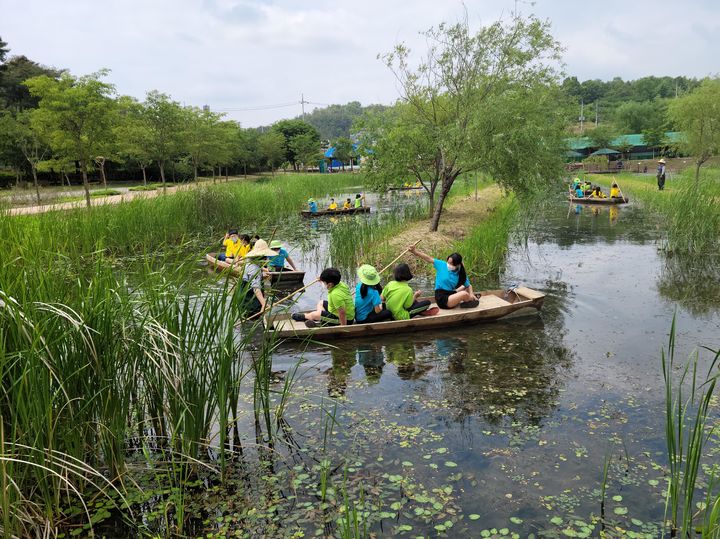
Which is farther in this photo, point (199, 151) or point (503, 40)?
point (199, 151)

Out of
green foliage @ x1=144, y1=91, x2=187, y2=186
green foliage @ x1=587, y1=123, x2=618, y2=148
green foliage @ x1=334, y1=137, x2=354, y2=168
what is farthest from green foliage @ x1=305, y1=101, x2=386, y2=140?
green foliage @ x1=144, y1=91, x2=187, y2=186

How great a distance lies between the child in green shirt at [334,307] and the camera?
666cm

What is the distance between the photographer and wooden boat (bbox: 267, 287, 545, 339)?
268 inches

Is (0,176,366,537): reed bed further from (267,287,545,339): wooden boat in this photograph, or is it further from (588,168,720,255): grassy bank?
(588,168,720,255): grassy bank

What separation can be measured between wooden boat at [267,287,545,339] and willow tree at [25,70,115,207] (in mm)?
12726

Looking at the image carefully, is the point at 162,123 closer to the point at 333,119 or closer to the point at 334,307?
the point at 334,307

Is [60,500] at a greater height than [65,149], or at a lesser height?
lesser

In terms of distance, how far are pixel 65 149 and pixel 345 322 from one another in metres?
15.4

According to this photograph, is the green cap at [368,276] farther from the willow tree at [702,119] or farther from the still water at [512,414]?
the willow tree at [702,119]

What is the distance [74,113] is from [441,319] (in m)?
15.2

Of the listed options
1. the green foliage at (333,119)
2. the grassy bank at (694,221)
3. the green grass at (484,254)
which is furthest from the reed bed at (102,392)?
the green foliage at (333,119)

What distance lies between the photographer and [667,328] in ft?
24.2

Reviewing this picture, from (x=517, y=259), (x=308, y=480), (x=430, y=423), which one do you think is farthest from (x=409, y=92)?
(x=308, y=480)

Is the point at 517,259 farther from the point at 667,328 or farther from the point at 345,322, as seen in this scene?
the point at 345,322
